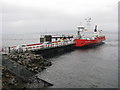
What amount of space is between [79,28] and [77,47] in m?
13.8

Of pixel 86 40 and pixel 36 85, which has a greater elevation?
pixel 86 40

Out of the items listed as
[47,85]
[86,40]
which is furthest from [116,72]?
[86,40]

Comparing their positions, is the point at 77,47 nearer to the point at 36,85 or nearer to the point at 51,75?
the point at 51,75

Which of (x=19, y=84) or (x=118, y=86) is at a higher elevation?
(x=19, y=84)

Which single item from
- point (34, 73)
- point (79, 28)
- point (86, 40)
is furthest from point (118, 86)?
point (79, 28)

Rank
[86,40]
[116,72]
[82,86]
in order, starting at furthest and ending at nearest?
[86,40], [116,72], [82,86]

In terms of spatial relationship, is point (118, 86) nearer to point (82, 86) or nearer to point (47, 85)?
point (82, 86)

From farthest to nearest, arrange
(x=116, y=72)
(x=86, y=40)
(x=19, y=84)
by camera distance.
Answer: (x=86, y=40) → (x=116, y=72) → (x=19, y=84)

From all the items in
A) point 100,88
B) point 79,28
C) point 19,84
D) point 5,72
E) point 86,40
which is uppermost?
point 79,28

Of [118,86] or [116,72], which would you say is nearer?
[118,86]

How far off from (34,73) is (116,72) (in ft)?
46.6

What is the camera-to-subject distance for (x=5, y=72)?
50.6ft

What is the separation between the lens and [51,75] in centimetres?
2089

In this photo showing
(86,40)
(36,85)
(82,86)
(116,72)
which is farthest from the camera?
(86,40)
